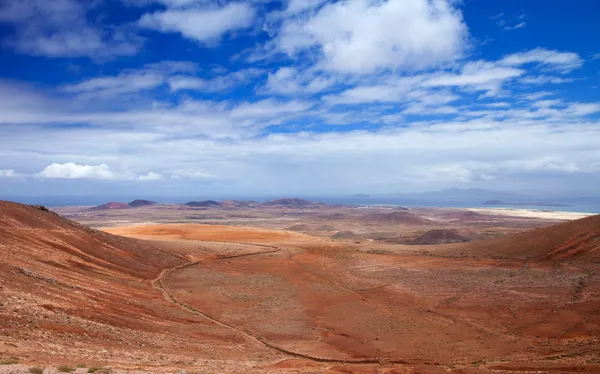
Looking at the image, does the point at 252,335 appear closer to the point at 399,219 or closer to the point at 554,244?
the point at 554,244

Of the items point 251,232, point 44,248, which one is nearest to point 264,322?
point 44,248

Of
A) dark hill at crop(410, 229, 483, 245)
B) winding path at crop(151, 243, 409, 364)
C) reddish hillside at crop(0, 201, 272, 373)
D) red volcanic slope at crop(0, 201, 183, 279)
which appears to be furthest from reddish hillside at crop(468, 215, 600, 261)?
red volcanic slope at crop(0, 201, 183, 279)

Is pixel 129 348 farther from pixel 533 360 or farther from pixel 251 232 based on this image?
pixel 251 232

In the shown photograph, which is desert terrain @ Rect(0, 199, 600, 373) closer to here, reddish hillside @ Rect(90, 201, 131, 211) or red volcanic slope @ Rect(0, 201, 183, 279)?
red volcanic slope @ Rect(0, 201, 183, 279)

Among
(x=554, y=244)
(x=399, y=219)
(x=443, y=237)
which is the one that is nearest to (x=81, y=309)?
(x=554, y=244)

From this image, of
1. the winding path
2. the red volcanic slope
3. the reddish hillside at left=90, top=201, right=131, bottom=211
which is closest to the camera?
the winding path

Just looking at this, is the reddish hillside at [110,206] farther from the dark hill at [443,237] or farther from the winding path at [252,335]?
the winding path at [252,335]
